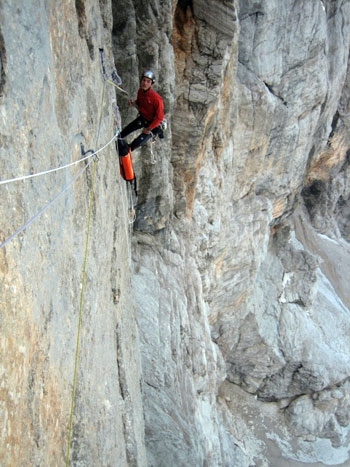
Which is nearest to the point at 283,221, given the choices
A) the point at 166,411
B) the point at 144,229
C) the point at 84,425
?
the point at 144,229

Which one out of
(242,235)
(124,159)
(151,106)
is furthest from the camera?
(242,235)

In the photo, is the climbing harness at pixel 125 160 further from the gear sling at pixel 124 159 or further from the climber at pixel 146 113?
the climber at pixel 146 113

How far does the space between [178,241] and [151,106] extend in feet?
16.6

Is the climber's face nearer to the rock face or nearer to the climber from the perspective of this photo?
the climber

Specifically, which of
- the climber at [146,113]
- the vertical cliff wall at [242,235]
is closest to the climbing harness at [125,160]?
the climber at [146,113]

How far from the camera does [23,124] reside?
335 cm

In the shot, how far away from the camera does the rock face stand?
3.48 m

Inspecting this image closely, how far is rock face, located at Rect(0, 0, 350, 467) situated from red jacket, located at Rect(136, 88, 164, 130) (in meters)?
0.49

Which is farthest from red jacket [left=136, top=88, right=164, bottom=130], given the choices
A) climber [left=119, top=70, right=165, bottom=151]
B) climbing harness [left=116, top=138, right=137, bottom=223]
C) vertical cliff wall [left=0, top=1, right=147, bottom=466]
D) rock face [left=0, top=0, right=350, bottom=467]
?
vertical cliff wall [left=0, top=1, right=147, bottom=466]

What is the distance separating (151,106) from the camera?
8.20m

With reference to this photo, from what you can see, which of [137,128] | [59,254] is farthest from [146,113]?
[59,254]

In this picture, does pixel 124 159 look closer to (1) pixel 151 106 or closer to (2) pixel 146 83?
(1) pixel 151 106

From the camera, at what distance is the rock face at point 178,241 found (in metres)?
3.48

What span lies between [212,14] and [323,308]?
58.0ft
